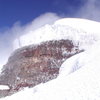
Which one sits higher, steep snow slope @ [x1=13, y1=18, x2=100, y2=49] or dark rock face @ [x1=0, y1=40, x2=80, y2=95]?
steep snow slope @ [x1=13, y1=18, x2=100, y2=49]

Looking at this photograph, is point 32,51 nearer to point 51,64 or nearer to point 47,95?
point 51,64

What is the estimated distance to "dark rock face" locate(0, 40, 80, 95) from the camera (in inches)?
968

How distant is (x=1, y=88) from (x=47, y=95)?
507 inches

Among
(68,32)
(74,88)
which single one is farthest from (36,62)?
(74,88)

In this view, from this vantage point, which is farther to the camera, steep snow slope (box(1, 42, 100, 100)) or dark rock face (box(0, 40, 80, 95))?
dark rock face (box(0, 40, 80, 95))

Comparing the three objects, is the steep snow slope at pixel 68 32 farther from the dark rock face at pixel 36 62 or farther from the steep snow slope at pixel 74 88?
the steep snow slope at pixel 74 88

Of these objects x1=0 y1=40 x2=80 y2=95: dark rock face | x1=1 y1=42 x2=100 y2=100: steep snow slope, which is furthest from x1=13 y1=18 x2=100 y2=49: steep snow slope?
x1=1 y1=42 x2=100 y2=100: steep snow slope

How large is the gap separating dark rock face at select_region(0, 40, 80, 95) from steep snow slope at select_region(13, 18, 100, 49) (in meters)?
0.51

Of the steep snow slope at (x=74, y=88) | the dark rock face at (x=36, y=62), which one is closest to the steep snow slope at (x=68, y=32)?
the dark rock face at (x=36, y=62)

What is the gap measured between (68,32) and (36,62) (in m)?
3.70

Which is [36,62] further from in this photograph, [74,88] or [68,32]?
[74,88]

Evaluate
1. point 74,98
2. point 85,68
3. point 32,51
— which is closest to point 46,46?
point 32,51

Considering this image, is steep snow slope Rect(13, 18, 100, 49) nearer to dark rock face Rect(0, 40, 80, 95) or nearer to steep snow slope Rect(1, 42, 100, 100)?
dark rock face Rect(0, 40, 80, 95)

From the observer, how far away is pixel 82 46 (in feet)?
83.5
